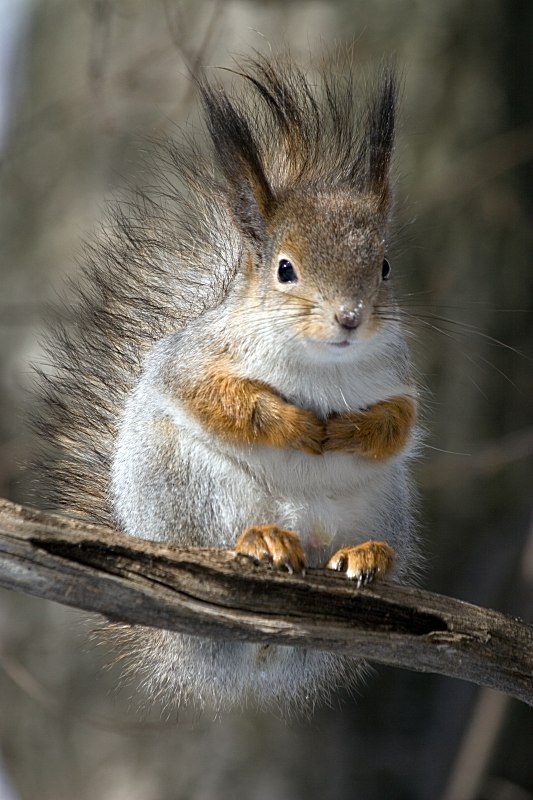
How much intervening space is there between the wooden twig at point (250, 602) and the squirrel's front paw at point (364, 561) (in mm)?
20

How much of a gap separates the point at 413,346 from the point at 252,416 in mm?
1432

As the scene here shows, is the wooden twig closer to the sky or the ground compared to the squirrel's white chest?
closer to the ground

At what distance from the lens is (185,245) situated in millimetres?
1933

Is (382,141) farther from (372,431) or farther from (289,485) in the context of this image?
(289,485)

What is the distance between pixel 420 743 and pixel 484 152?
182 centimetres

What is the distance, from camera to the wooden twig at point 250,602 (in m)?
1.35

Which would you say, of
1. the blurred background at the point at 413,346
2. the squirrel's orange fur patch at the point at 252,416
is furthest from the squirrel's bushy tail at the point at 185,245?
the blurred background at the point at 413,346

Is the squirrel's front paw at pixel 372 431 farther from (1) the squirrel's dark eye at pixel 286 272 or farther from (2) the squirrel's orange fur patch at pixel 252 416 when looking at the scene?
(1) the squirrel's dark eye at pixel 286 272

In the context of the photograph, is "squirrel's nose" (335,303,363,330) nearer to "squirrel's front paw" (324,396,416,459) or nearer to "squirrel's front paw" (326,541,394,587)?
"squirrel's front paw" (324,396,416,459)

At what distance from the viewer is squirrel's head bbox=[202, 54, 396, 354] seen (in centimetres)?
149

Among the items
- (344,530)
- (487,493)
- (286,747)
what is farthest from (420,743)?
(344,530)

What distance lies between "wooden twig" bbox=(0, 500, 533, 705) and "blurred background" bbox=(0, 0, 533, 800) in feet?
4.78

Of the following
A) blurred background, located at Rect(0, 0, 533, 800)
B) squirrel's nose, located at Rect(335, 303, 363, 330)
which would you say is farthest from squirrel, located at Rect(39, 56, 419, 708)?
blurred background, located at Rect(0, 0, 533, 800)

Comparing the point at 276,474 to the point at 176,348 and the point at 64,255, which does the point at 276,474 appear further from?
the point at 64,255
